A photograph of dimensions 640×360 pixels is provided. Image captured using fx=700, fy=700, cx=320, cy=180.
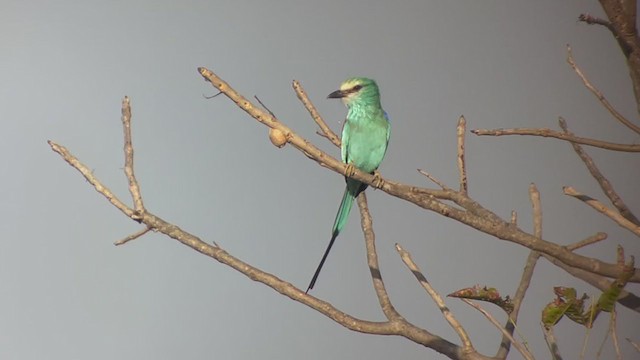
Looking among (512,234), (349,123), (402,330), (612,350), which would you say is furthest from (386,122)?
(612,350)

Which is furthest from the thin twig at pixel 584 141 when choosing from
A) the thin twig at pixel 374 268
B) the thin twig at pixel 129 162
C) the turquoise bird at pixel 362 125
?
the turquoise bird at pixel 362 125

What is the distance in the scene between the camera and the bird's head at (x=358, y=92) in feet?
5.60

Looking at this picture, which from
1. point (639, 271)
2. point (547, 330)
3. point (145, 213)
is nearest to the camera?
point (639, 271)

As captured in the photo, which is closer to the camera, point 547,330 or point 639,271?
point 639,271

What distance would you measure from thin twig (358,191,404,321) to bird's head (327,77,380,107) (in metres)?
0.30

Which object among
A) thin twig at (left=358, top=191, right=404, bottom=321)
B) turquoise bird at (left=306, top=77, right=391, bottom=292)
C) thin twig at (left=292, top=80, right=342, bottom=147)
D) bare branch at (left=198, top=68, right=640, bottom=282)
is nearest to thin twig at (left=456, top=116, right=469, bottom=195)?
bare branch at (left=198, top=68, right=640, bottom=282)

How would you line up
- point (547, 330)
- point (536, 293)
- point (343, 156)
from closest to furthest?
point (547, 330), point (343, 156), point (536, 293)

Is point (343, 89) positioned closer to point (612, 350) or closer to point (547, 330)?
point (547, 330)

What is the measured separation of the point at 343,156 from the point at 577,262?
0.91 meters

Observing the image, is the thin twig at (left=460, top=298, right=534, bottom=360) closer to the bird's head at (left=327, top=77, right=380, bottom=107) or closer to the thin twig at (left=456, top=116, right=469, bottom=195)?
the thin twig at (left=456, top=116, right=469, bottom=195)

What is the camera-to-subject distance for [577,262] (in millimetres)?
848

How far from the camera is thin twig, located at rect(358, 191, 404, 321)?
114cm

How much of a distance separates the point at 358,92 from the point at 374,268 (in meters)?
0.58

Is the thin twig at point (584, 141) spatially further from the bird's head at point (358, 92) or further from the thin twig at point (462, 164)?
the bird's head at point (358, 92)
